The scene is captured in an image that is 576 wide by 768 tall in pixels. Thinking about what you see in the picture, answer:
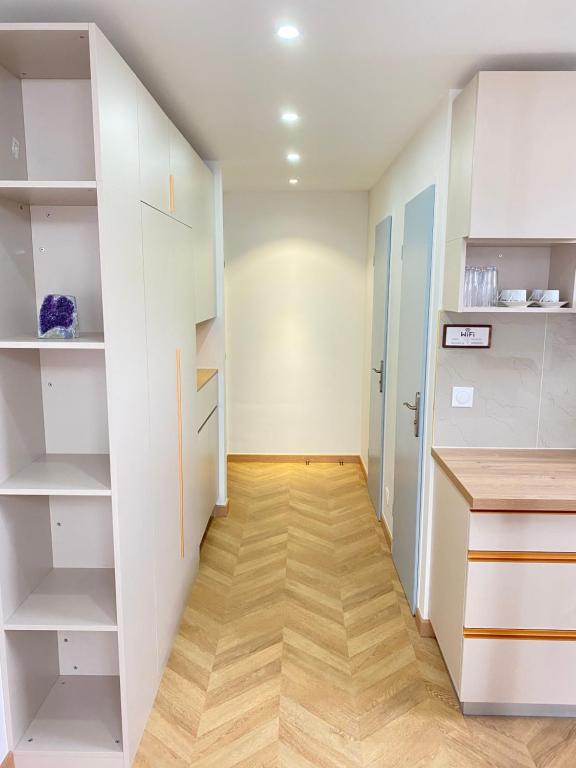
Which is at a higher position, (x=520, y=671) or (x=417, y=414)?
(x=417, y=414)

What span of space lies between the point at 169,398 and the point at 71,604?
93cm

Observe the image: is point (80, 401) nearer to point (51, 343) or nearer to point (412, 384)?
point (51, 343)

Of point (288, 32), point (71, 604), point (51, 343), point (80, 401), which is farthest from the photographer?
point (80, 401)

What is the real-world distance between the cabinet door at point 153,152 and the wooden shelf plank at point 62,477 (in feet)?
3.30

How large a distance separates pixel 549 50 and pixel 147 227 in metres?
1.61

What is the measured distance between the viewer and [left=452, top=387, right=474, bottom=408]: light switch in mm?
2543

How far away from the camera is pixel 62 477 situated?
73.0 inches

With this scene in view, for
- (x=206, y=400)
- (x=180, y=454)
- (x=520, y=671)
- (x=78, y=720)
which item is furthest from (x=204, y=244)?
(x=520, y=671)

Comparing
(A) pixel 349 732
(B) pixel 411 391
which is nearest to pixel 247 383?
(B) pixel 411 391

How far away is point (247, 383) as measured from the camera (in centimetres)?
523

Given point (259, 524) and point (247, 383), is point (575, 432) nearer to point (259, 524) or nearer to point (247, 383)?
point (259, 524)

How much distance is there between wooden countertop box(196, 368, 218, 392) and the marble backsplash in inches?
56.2

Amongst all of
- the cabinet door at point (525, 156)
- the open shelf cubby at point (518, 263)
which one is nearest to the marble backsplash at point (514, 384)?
the open shelf cubby at point (518, 263)

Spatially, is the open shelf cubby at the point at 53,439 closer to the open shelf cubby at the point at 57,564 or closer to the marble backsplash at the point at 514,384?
the open shelf cubby at the point at 57,564
